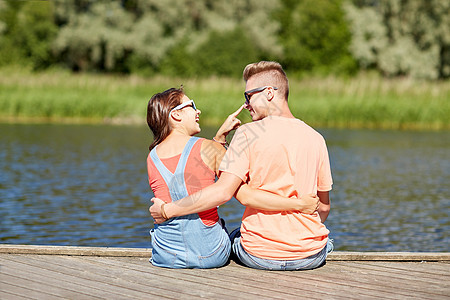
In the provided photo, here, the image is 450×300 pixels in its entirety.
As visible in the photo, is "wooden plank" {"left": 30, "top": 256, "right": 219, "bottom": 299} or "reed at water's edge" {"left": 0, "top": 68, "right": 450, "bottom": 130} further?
"reed at water's edge" {"left": 0, "top": 68, "right": 450, "bottom": 130}

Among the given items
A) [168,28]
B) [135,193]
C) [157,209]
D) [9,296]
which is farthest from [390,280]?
[168,28]

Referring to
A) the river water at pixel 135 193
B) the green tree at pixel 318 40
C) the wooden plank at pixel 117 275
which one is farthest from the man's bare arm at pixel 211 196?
the green tree at pixel 318 40

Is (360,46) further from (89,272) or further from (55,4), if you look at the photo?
(89,272)

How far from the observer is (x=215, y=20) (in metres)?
37.8

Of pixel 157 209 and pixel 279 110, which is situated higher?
pixel 279 110

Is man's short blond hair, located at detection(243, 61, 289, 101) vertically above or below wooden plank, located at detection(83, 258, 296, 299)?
above

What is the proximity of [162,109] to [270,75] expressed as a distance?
0.65 meters

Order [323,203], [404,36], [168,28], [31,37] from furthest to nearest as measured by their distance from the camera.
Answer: [168,28] < [31,37] < [404,36] < [323,203]

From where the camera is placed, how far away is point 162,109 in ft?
12.9

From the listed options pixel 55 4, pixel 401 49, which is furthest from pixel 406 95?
pixel 55 4

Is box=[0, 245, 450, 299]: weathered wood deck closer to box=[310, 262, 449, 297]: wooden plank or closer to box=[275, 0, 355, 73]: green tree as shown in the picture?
box=[310, 262, 449, 297]: wooden plank

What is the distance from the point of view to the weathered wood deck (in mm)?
3607

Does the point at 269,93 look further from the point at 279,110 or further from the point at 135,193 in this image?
the point at 135,193

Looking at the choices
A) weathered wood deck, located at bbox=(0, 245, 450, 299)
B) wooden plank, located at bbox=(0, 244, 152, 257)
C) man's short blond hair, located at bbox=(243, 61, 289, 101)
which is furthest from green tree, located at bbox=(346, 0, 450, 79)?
man's short blond hair, located at bbox=(243, 61, 289, 101)
